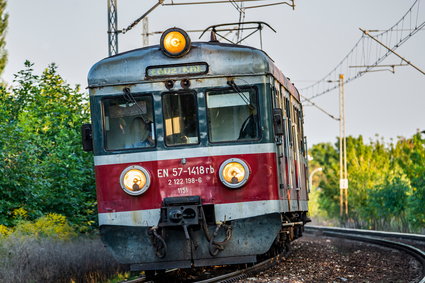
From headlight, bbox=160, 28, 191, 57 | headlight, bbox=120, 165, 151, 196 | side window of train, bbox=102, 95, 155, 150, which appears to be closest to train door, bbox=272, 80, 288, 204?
headlight, bbox=160, 28, 191, 57

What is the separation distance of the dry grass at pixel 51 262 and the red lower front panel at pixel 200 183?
Result: 231cm

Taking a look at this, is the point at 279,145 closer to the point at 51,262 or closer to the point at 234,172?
the point at 234,172

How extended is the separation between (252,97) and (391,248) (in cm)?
1026

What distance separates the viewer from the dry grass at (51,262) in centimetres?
1239

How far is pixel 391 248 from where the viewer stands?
20047 mm

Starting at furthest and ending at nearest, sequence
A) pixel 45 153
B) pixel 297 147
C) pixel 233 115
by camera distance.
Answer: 1. pixel 45 153
2. pixel 297 147
3. pixel 233 115

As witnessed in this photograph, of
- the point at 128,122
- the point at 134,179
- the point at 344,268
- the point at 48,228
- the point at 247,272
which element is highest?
the point at 128,122

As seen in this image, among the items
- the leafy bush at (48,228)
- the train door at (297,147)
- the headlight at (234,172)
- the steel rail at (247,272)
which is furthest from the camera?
the leafy bush at (48,228)

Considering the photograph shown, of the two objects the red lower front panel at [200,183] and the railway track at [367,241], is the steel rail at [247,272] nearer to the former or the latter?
the railway track at [367,241]

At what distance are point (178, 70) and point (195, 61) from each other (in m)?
0.26

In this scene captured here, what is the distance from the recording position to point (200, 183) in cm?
1090

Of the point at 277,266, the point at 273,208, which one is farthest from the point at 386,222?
the point at 273,208

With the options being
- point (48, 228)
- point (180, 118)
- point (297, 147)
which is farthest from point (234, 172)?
point (48, 228)

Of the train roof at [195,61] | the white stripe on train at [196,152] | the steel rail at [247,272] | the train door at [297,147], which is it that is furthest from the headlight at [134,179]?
the train door at [297,147]
